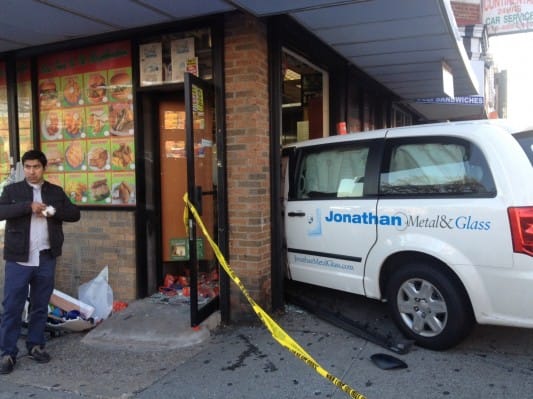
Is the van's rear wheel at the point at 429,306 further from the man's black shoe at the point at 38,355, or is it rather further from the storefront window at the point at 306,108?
the storefront window at the point at 306,108

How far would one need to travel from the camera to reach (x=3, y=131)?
6566mm

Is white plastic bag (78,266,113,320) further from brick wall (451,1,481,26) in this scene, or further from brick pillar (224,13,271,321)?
brick wall (451,1,481,26)

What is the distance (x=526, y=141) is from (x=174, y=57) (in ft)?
11.6

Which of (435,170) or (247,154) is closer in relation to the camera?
(435,170)

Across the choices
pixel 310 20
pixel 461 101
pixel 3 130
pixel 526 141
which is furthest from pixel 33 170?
pixel 461 101

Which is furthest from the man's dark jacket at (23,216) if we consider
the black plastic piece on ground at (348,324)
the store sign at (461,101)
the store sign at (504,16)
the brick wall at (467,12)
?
the store sign at (504,16)

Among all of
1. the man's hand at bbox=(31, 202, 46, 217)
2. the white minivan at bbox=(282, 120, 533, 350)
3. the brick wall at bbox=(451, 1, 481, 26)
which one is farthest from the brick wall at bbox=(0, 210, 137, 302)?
the brick wall at bbox=(451, 1, 481, 26)

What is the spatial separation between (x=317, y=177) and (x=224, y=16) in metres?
1.89

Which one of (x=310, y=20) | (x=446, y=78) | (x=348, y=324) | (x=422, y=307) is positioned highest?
(x=310, y=20)

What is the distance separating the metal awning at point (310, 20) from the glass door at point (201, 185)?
83 centimetres

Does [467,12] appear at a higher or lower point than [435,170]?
higher

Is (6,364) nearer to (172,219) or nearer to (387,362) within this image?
(172,219)

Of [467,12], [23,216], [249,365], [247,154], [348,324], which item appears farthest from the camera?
[467,12]

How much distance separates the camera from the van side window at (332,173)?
4836 mm
